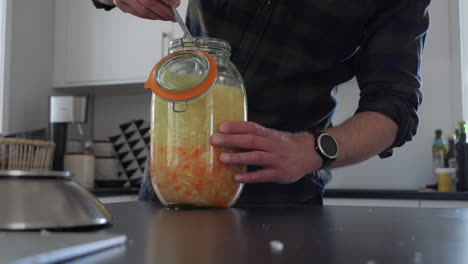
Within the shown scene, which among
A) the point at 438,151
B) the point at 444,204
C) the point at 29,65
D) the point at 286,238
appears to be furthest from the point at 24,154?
the point at 286,238

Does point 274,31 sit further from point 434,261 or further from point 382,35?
point 434,261

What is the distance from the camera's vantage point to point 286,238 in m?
0.37

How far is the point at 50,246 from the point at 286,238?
0.17 meters

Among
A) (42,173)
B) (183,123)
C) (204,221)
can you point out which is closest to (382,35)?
(183,123)

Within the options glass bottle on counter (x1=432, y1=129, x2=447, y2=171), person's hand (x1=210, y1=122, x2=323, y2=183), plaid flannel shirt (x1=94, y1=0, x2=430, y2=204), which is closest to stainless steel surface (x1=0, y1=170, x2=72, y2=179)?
person's hand (x1=210, y1=122, x2=323, y2=183)

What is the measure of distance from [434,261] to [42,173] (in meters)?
0.31

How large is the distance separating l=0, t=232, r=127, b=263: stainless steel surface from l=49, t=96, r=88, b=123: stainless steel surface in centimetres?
238

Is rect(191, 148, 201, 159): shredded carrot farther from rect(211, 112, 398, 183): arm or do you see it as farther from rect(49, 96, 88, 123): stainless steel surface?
→ rect(49, 96, 88, 123): stainless steel surface

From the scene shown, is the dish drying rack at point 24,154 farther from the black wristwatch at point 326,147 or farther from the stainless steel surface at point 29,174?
the stainless steel surface at point 29,174

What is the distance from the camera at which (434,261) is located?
284 mm

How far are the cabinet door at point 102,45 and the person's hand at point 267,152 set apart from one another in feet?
6.80

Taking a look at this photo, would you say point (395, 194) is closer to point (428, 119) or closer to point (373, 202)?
point (373, 202)

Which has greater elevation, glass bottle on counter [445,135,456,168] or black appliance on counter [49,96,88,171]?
black appliance on counter [49,96,88,171]

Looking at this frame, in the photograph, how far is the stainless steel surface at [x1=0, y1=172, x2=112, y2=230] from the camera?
0.38 meters
